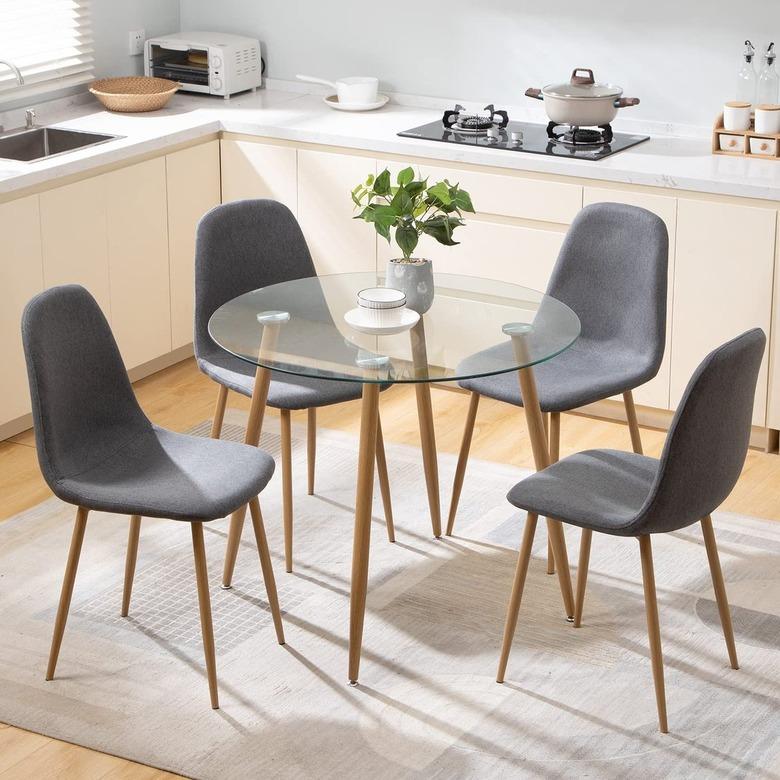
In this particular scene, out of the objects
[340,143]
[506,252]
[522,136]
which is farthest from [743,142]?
[340,143]

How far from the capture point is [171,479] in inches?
125

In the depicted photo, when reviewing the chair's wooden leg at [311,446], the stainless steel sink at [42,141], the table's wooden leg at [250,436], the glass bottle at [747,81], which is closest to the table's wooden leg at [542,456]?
the table's wooden leg at [250,436]

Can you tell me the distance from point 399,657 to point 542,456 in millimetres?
609

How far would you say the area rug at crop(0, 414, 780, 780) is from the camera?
3.02 metres

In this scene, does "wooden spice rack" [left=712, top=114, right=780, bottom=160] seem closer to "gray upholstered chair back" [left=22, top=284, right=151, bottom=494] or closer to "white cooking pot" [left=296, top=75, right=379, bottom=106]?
"white cooking pot" [left=296, top=75, right=379, bottom=106]

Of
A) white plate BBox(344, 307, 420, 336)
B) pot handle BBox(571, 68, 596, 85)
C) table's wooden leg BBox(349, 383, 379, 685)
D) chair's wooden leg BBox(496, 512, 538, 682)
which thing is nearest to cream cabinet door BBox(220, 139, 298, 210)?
pot handle BBox(571, 68, 596, 85)

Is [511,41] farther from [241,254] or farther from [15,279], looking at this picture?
[15,279]

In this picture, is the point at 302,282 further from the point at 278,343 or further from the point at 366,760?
the point at 366,760

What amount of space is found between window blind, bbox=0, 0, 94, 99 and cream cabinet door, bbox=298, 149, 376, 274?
1.03 metres

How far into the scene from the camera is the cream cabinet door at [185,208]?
5.15 meters

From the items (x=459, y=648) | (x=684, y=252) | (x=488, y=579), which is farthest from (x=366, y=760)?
(x=684, y=252)

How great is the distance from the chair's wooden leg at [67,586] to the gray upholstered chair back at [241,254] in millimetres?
837

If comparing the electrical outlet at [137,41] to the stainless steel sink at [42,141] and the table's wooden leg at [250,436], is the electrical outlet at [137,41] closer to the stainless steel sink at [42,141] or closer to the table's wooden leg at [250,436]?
the stainless steel sink at [42,141]

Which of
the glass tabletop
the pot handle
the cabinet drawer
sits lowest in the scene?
the glass tabletop
